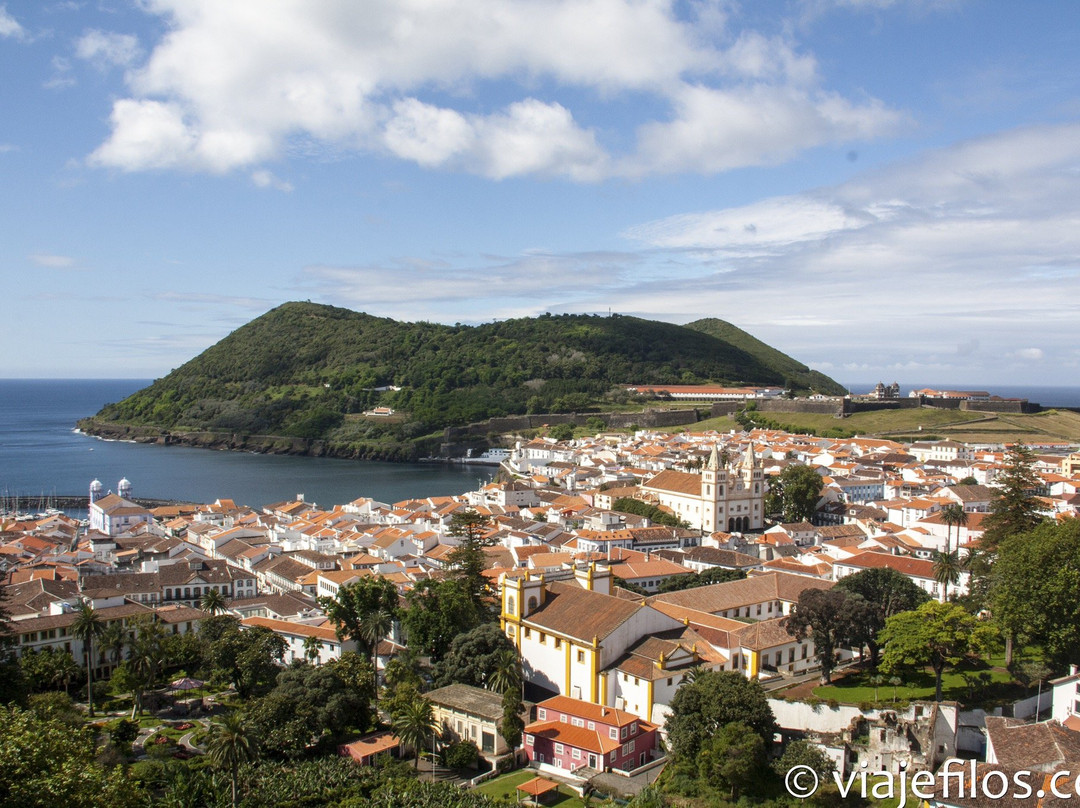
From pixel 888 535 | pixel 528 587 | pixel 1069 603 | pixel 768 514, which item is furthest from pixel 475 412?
pixel 1069 603

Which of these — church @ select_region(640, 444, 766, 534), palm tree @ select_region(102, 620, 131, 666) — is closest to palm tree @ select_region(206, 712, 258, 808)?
palm tree @ select_region(102, 620, 131, 666)

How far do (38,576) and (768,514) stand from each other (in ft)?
116

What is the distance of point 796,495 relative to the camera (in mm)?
45375

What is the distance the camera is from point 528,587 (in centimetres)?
2334

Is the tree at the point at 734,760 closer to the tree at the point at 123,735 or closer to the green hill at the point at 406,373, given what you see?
the tree at the point at 123,735

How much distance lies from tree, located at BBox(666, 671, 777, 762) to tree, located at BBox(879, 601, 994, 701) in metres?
3.69

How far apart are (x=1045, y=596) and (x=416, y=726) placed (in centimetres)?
1436

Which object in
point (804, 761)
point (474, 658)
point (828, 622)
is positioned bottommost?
point (804, 761)

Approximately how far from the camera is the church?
144 ft

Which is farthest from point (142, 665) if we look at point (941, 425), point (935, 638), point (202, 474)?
point (941, 425)

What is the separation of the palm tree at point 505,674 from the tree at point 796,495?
2768cm

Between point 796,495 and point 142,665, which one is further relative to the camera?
point 796,495

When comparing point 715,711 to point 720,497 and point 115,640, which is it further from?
point 720,497

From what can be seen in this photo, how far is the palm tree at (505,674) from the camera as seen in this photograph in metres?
20.6
